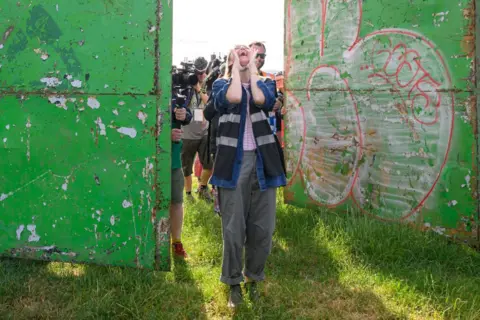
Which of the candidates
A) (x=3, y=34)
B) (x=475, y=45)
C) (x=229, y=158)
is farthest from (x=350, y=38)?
(x=3, y=34)

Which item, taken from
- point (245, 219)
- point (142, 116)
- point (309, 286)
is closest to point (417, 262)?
point (309, 286)

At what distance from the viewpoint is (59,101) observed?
351 centimetres

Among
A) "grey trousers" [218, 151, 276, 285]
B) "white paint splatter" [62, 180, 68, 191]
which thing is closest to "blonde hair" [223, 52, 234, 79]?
"grey trousers" [218, 151, 276, 285]

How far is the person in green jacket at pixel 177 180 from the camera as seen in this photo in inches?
155

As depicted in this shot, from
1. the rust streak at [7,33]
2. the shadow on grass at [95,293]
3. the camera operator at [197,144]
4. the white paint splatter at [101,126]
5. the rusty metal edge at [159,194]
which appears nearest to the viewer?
the shadow on grass at [95,293]

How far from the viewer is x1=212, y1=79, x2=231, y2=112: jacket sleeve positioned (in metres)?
3.20

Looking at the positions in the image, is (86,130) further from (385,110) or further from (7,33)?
(385,110)

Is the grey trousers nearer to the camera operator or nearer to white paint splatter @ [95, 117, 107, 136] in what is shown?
white paint splatter @ [95, 117, 107, 136]

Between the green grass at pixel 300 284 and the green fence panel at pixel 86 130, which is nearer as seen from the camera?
the green grass at pixel 300 284

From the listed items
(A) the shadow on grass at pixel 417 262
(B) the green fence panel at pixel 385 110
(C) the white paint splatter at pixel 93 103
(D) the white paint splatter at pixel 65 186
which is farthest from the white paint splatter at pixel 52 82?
(B) the green fence panel at pixel 385 110

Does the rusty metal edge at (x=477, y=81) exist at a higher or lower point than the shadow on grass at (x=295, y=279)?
higher

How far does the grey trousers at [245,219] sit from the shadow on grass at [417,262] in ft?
3.32

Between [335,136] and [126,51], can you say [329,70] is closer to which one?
[335,136]

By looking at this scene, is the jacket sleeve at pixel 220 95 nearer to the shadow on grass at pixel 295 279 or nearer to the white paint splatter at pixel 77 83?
the white paint splatter at pixel 77 83
